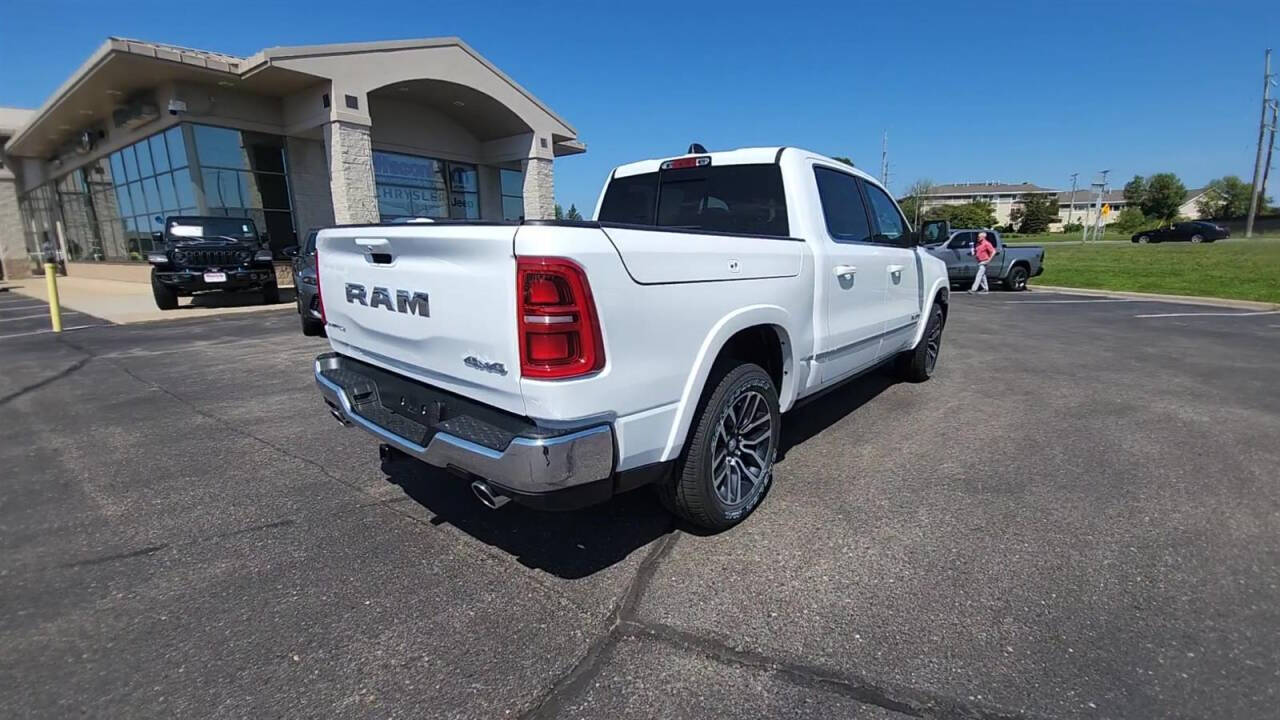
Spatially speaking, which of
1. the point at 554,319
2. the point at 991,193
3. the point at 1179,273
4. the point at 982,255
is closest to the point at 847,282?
the point at 554,319

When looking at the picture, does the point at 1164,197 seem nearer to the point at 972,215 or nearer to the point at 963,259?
the point at 972,215

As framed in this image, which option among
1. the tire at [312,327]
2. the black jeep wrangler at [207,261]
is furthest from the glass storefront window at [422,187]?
the tire at [312,327]

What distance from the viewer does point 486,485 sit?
7.83 feet

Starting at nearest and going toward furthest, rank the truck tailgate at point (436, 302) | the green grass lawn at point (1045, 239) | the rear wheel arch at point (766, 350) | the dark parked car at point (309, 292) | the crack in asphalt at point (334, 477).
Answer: the truck tailgate at point (436, 302) → the crack in asphalt at point (334, 477) → the rear wheel arch at point (766, 350) → the dark parked car at point (309, 292) → the green grass lawn at point (1045, 239)

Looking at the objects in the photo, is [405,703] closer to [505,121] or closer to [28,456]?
[28,456]

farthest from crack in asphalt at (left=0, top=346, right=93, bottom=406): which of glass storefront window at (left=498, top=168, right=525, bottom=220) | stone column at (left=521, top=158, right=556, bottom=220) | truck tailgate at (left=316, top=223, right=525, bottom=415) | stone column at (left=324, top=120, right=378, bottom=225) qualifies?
glass storefront window at (left=498, top=168, right=525, bottom=220)

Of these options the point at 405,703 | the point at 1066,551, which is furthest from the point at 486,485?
→ the point at 1066,551

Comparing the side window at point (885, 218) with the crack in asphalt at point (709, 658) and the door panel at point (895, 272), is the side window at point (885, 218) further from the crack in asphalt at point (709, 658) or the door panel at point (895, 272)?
the crack in asphalt at point (709, 658)

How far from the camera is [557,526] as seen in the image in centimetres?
316

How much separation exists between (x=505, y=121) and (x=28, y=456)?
18062 mm

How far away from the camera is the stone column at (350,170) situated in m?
15.5

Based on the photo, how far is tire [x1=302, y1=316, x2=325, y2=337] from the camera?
9318 millimetres

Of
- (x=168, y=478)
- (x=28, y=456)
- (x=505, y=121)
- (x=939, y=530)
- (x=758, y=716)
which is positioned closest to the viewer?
(x=758, y=716)

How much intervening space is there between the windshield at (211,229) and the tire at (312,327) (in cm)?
573
